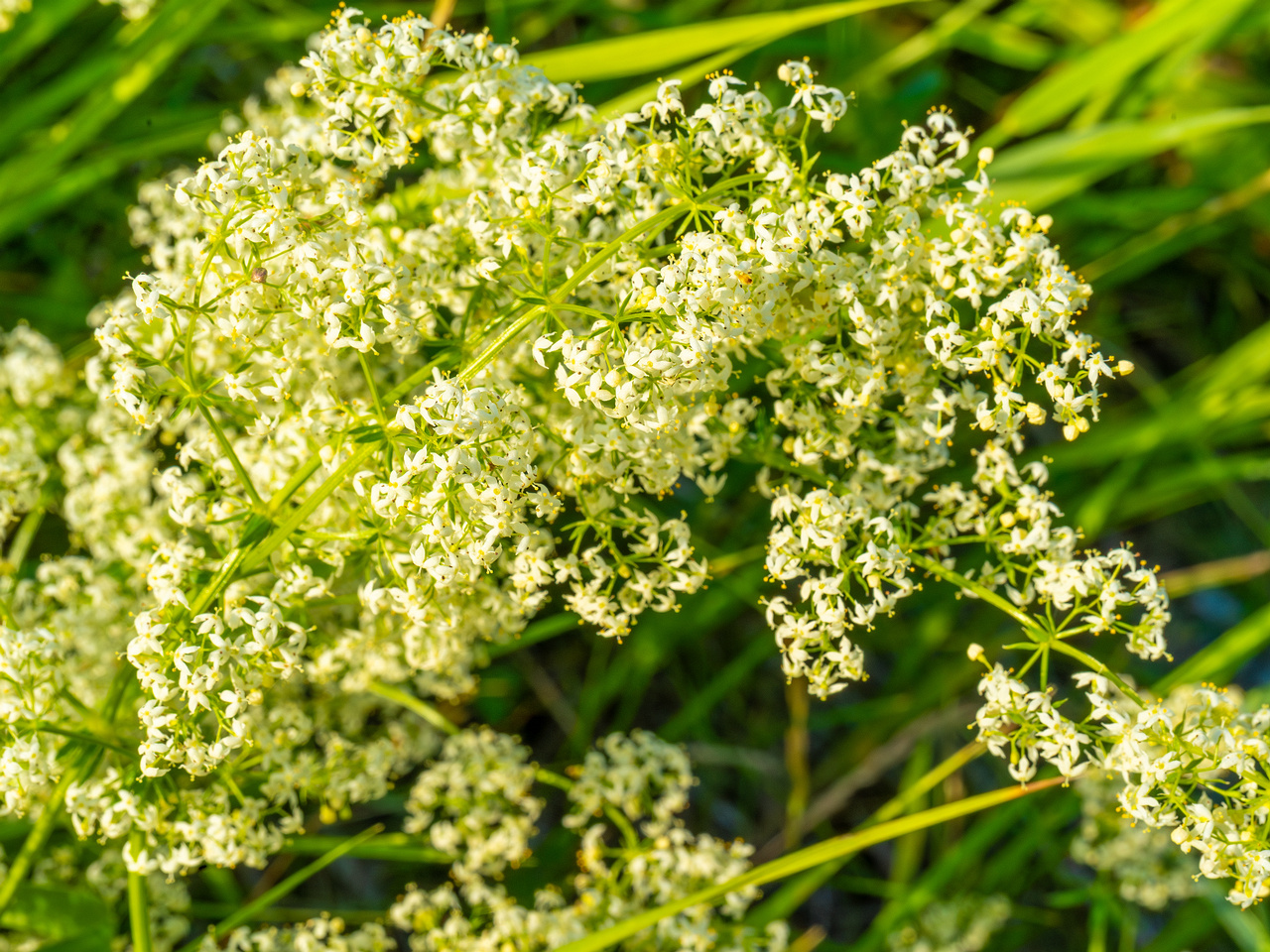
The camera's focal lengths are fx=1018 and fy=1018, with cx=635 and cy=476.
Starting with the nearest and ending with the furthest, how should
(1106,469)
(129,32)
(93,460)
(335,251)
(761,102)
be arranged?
(335,251) → (761,102) → (93,460) → (129,32) → (1106,469)

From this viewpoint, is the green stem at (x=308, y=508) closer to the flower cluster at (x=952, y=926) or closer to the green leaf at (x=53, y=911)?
the green leaf at (x=53, y=911)

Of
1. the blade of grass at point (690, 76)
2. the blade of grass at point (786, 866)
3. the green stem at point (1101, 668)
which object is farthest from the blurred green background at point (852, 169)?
the green stem at point (1101, 668)

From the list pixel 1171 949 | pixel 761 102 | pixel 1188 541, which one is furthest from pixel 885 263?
pixel 1188 541

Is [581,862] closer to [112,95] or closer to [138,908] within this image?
[138,908]

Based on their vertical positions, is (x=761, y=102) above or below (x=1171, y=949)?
above

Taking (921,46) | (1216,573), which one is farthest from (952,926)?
(921,46)

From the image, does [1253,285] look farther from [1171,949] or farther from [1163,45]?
[1171,949]
